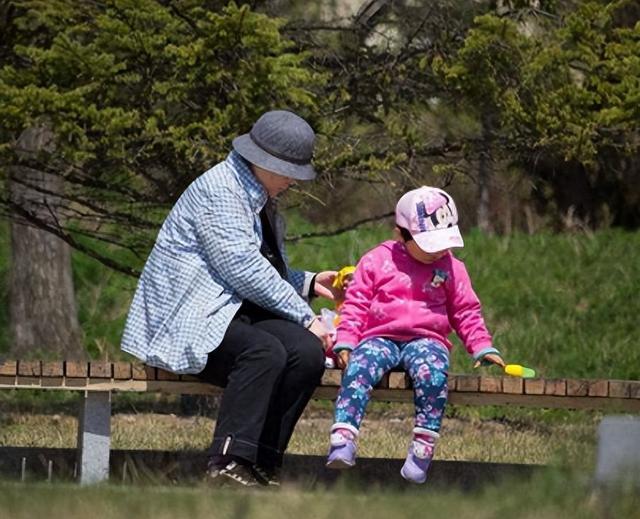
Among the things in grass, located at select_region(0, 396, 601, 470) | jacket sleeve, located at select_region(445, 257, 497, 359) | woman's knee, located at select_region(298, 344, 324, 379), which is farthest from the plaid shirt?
grass, located at select_region(0, 396, 601, 470)

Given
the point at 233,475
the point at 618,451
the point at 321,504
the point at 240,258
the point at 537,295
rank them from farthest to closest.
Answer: the point at 537,295, the point at 240,258, the point at 233,475, the point at 618,451, the point at 321,504

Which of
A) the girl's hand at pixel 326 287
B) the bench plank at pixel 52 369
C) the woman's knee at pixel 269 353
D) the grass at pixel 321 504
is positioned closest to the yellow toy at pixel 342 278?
the girl's hand at pixel 326 287

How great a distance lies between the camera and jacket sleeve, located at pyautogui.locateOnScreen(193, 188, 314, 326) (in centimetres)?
579

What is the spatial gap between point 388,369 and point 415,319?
9.1 inches

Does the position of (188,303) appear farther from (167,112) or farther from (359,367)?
(167,112)

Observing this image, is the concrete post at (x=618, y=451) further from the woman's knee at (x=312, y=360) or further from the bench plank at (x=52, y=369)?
the bench plank at (x=52, y=369)

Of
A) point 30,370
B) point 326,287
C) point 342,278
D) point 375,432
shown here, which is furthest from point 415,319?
point 375,432

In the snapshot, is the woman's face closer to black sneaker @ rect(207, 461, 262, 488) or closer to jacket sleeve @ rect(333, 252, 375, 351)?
jacket sleeve @ rect(333, 252, 375, 351)

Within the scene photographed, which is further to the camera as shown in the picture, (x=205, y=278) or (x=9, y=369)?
(x=9, y=369)

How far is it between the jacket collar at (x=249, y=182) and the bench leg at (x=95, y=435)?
3.14ft

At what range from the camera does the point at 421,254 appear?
605 centimetres

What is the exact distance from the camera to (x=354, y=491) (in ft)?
14.7

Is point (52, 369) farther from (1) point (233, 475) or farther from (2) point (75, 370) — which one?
(1) point (233, 475)

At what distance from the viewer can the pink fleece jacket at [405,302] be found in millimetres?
6031
